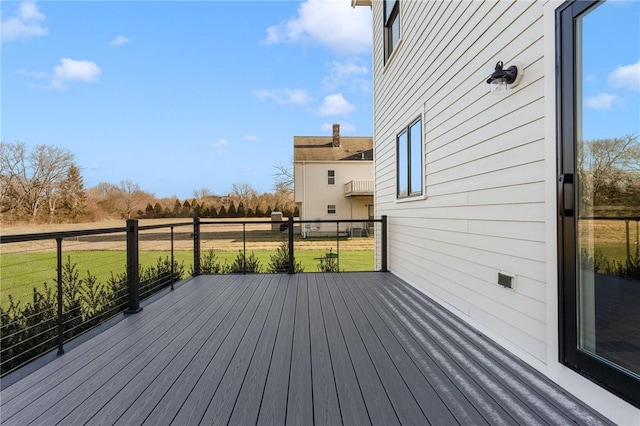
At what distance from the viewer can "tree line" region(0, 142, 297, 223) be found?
1702 centimetres

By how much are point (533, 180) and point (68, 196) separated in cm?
2314

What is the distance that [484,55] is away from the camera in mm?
2502

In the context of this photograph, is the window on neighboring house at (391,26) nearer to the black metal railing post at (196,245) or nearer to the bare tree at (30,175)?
the black metal railing post at (196,245)

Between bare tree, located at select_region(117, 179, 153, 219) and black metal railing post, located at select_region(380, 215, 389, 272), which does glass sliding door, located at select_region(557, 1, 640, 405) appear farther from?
bare tree, located at select_region(117, 179, 153, 219)

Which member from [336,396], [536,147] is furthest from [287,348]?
[536,147]

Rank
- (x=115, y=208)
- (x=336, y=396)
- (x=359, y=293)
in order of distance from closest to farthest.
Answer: (x=336, y=396)
(x=359, y=293)
(x=115, y=208)

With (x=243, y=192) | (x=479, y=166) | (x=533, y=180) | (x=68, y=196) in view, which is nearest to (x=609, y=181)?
(x=533, y=180)

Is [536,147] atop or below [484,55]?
below

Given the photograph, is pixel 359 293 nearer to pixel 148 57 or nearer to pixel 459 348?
pixel 459 348

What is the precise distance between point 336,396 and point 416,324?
4.40ft

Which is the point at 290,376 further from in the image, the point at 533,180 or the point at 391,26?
the point at 391,26

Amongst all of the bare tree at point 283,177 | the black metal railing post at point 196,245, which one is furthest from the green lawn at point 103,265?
the bare tree at point 283,177

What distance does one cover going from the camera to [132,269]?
10.6ft

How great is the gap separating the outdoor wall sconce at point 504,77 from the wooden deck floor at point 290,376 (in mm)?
1762
